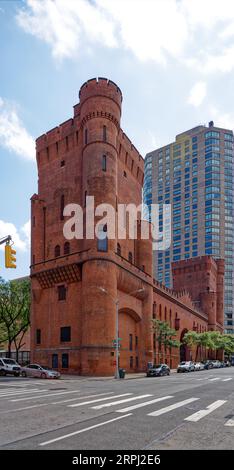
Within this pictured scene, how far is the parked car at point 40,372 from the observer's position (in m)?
38.0

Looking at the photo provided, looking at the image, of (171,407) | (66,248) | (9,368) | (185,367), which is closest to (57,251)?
(66,248)

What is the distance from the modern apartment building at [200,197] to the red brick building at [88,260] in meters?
102

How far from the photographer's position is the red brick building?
44.8m

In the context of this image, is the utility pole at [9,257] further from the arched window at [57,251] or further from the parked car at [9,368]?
the arched window at [57,251]

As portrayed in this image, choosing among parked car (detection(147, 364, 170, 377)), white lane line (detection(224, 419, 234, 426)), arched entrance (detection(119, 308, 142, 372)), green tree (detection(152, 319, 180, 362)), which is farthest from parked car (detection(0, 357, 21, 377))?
white lane line (detection(224, 419, 234, 426))

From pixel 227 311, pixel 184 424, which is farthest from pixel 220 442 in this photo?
pixel 227 311

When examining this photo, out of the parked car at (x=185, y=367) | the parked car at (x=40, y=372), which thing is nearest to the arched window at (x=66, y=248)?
the parked car at (x=40, y=372)

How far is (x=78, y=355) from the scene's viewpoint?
45188 mm

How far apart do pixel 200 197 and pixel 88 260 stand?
414 feet

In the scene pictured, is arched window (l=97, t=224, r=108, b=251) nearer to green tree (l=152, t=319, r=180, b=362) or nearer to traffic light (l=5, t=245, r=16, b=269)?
green tree (l=152, t=319, r=180, b=362)

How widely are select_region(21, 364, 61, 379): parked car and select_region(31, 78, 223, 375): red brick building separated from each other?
550cm

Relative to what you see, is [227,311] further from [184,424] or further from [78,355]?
[184,424]

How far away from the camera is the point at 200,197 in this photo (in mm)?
166000

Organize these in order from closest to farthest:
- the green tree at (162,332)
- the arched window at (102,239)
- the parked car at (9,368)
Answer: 1. the parked car at (9,368)
2. the arched window at (102,239)
3. the green tree at (162,332)
